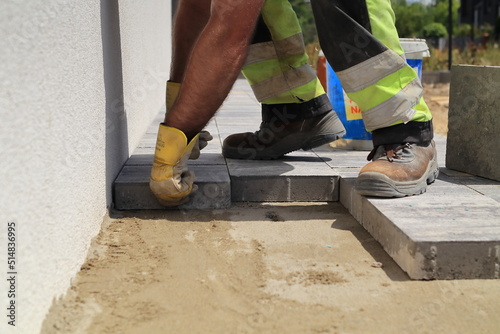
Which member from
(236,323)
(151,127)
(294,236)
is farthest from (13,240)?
(151,127)

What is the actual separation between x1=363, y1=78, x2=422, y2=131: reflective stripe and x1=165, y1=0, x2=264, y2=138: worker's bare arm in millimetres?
609

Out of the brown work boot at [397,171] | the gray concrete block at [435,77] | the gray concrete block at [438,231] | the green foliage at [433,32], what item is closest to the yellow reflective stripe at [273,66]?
the brown work boot at [397,171]

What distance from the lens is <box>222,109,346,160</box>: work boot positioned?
2988mm

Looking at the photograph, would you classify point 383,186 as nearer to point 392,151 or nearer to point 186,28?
point 392,151

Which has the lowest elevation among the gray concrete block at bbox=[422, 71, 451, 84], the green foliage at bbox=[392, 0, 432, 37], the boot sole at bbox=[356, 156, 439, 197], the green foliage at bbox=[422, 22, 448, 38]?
the gray concrete block at bbox=[422, 71, 451, 84]

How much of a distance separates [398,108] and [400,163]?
224 mm

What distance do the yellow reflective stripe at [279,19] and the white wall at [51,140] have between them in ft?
2.61

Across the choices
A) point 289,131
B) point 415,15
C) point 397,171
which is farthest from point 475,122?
point 415,15

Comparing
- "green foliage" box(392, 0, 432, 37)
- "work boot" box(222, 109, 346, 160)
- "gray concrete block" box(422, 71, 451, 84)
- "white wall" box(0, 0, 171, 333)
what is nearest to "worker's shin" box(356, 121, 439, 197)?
"work boot" box(222, 109, 346, 160)

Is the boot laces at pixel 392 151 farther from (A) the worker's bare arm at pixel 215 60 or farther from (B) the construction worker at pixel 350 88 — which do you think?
(A) the worker's bare arm at pixel 215 60

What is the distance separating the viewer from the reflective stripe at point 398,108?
241 cm

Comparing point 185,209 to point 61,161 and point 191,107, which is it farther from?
point 61,161

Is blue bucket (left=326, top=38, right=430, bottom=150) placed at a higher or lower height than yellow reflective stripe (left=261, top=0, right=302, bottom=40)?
lower

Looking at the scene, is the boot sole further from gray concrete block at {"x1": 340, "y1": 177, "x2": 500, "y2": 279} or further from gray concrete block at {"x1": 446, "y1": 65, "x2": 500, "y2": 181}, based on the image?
gray concrete block at {"x1": 446, "y1": 65, "x2": 500, "y2": 181}
